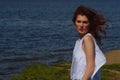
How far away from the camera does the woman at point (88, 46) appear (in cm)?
594

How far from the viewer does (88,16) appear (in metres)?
6.12

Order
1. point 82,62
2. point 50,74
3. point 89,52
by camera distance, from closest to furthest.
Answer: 1. point 89,52
2. point 82,62
3. point 50,74

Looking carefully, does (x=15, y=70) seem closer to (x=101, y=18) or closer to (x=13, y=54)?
(x=13, y=54)

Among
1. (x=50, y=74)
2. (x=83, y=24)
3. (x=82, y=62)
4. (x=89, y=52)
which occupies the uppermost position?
(x=83, y=24)

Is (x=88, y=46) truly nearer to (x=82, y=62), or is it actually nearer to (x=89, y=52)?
(x=89, y=52)

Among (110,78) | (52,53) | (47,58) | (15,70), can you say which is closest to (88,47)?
(110,78)

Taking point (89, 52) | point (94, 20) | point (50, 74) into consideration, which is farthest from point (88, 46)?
point (50, 74)

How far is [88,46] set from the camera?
5934 millimetres

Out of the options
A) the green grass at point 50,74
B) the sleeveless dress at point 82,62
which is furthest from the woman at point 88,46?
the green grass at point 50,74

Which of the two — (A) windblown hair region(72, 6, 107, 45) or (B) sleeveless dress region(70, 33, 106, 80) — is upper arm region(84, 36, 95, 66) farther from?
(A) windblown hair region(72, 6, 107, 45)

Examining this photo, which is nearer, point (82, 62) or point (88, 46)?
point (88, 46)

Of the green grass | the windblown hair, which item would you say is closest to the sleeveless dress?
the windblown hair

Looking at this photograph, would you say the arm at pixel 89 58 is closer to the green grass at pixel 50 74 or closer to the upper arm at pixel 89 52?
the upper arm at pixel 89 52

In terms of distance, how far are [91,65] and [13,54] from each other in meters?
27.5
